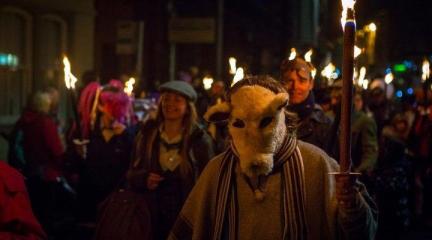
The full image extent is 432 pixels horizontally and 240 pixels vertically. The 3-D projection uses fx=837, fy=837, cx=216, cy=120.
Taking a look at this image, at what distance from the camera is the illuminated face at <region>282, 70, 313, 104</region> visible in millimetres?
6004

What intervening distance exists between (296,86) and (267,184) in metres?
2.21

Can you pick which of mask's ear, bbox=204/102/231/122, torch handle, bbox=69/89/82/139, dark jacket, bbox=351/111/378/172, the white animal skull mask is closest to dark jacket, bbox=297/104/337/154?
mask's ear, bbox=204/102/231/122

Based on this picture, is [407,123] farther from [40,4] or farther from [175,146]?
[175,146]

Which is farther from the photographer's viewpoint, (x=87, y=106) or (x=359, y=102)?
(x=359, y=102)

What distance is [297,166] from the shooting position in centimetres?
388

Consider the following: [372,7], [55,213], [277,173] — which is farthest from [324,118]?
[372,7]

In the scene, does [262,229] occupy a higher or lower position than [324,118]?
lower

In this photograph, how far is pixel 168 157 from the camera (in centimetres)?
627

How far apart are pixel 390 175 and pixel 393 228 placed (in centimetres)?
55

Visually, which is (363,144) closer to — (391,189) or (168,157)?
(391,189)

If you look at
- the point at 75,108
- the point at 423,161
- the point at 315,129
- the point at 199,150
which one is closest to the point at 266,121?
the point at 315,129

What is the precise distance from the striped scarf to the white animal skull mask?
71 mm

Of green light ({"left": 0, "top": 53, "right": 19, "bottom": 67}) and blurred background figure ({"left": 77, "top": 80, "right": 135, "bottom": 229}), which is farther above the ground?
green light ({"left": 0, "top": 53, "right": 19, "bottom": 67})

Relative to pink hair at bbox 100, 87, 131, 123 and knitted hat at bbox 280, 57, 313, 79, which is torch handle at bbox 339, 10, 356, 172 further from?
pink hair at bbox 100, 87, 131, 123
